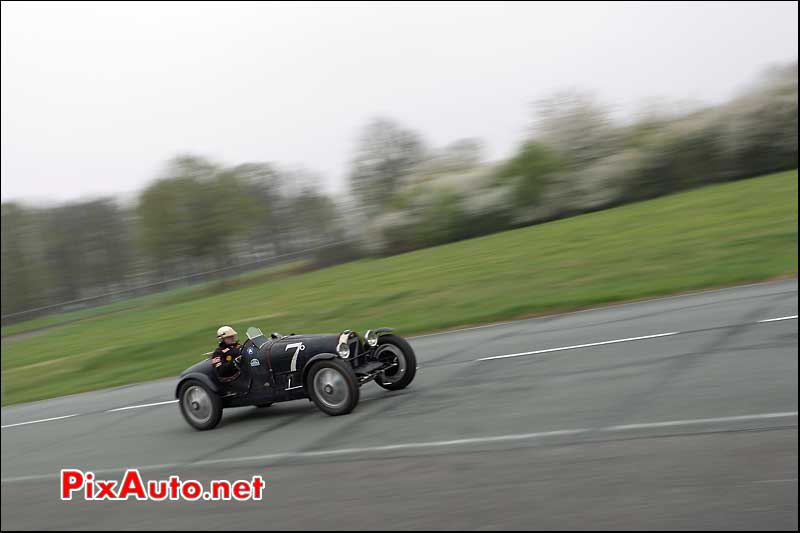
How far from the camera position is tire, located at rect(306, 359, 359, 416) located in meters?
9.05

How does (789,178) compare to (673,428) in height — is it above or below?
above

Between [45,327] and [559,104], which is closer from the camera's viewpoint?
[559,104]

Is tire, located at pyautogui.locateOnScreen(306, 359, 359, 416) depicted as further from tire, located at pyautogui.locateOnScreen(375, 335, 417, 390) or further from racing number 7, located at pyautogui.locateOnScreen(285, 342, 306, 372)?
tire, located at pyautogui.locateOnScreen(375, 335, 417, 390)

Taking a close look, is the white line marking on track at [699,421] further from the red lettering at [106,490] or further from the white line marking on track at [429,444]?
the red lettering at [106,490]

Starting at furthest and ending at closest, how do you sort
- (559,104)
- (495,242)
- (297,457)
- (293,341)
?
(559,104), (495,242), (293,341), (297,457)

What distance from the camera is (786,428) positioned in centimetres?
615

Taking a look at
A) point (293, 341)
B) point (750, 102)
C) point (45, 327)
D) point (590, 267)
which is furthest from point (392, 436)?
point (45, 327)

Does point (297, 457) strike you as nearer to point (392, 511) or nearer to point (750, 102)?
point (392, 511)

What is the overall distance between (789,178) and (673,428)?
21620mm

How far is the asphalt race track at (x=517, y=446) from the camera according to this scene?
5.45 m

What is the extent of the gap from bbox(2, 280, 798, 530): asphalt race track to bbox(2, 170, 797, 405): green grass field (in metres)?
4.56

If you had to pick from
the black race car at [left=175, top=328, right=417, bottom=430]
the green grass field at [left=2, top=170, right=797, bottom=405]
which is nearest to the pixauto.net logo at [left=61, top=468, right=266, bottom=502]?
the black race car at [left=175, top=328, right=417, bottom=430]

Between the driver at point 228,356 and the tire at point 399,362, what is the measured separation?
1.71 m

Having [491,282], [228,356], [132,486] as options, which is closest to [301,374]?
[228,356]
